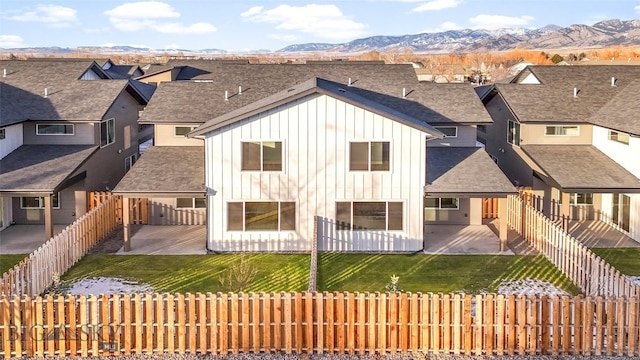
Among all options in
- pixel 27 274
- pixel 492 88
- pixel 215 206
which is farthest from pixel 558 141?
pixel 27 274

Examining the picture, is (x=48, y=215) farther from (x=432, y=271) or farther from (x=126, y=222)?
(x=432, y=271)

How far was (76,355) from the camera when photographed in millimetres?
12836

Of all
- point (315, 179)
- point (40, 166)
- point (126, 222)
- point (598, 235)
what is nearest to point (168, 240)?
point (126, 222)

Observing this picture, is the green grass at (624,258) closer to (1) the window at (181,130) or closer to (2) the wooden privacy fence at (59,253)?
(1) the window at (181,130)

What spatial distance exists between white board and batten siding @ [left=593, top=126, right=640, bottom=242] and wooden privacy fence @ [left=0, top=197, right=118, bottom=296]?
20.9 metres

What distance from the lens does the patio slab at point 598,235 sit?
23.7 meters

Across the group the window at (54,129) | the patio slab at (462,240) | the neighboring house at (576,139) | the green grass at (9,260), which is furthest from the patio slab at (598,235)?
the window at (54,129)

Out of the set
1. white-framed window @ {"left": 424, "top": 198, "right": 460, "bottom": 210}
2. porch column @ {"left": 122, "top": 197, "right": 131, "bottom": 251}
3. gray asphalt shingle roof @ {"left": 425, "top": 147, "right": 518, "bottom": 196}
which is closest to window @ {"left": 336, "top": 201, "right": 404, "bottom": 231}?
gray asphalt shingle roof @ {"left": 425, "top": 147, "right": 518, "bottom": 196}

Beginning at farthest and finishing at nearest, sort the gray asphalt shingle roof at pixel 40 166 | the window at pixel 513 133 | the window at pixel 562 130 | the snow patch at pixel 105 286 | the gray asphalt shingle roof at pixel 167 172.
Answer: the window at pixel 513 133
the window at pixel 562 130
the gray asphalt shingle roof at pixel 40 166
the gray asphalt shingle roof at pixel 167 172
the snow patch at pixel 105 286

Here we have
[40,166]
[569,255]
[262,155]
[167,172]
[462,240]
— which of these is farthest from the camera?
[40,166]

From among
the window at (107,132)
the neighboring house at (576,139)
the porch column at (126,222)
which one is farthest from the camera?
the window at (107,132)

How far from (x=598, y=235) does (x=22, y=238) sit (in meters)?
23.0

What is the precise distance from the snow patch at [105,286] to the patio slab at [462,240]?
10.3 m

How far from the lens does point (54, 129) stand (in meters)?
26.9
